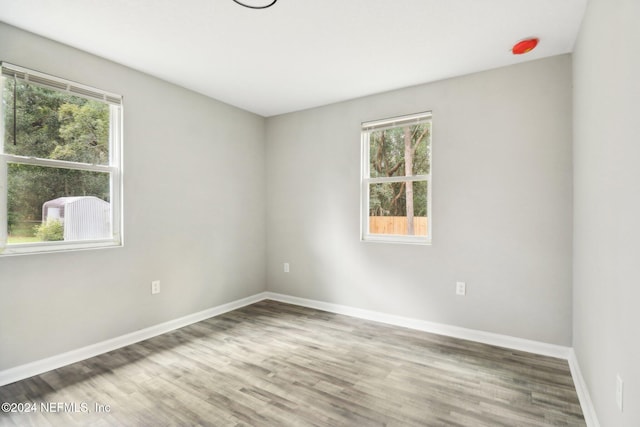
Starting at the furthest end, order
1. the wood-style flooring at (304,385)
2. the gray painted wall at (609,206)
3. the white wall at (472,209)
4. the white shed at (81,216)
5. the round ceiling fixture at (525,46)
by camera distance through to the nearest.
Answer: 1. the white wall at (472,209)
2. the white shed at (81,216)
3. the round ceiling fixture at (525,46)
4. the wood-style flooring at (304,385)
5. the gray painted wall at (609,206)

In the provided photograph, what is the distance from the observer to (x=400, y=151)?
362cm

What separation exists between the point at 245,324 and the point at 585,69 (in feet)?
12.2

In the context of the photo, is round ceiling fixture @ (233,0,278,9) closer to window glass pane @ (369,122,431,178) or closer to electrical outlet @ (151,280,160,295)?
window glass pane @ (369,122,431,178)

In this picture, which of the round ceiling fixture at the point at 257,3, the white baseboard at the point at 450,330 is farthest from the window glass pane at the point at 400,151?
the round ceiling fixture at the point at 257,3

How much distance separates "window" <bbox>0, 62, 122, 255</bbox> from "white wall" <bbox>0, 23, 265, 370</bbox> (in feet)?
0.32

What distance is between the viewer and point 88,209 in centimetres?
278

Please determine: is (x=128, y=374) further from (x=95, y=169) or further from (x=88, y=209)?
(x=95, y=169)

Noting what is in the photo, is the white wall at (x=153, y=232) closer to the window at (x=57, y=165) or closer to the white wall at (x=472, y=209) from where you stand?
the window at (x=57, y=165)

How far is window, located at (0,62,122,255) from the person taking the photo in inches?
92.7

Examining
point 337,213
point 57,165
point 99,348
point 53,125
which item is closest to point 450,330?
point 337,213

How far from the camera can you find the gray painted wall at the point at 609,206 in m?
1.23

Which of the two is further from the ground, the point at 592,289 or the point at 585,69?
the point at 585,69

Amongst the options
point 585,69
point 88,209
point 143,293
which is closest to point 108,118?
point 88,209

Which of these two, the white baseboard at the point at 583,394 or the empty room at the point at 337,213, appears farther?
the empty room at the point at 337,213
